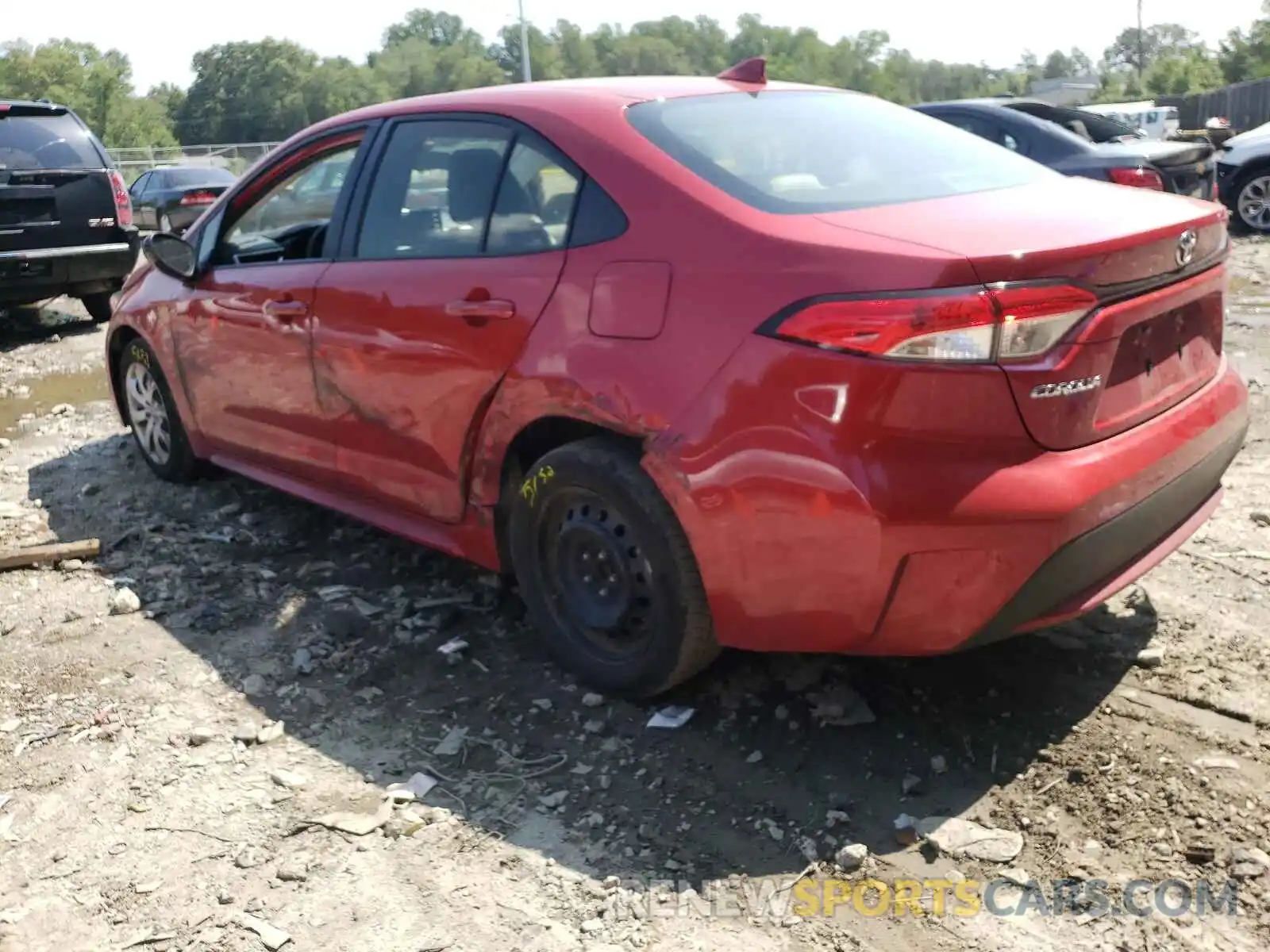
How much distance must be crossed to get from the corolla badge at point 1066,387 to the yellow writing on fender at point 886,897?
109cm

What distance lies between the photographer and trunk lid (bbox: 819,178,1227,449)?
2.62 m

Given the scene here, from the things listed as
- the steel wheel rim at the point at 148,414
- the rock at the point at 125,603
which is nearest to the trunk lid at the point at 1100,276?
the rock at the point at 125,603

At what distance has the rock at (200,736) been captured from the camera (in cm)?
339

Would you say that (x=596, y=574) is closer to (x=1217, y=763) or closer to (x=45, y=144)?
(x=1217, y=763)

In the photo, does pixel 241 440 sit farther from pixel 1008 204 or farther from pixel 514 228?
pixel 1008 204

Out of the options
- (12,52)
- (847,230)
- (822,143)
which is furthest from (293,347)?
(12,52)

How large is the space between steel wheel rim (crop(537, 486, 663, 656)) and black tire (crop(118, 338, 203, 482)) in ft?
8.69

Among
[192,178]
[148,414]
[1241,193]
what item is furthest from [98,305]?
[1241,193]

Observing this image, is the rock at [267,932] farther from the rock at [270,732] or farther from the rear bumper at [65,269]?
the rear bumper at [65,269]

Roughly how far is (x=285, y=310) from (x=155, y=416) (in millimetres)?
1716

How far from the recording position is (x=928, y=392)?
2.58 m

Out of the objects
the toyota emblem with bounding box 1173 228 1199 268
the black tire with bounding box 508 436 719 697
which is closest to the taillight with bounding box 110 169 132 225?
the black tire with bounding box 508 436 719 697

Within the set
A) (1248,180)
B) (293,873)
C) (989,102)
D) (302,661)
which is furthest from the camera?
(1248,180)

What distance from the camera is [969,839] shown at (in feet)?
9.03
